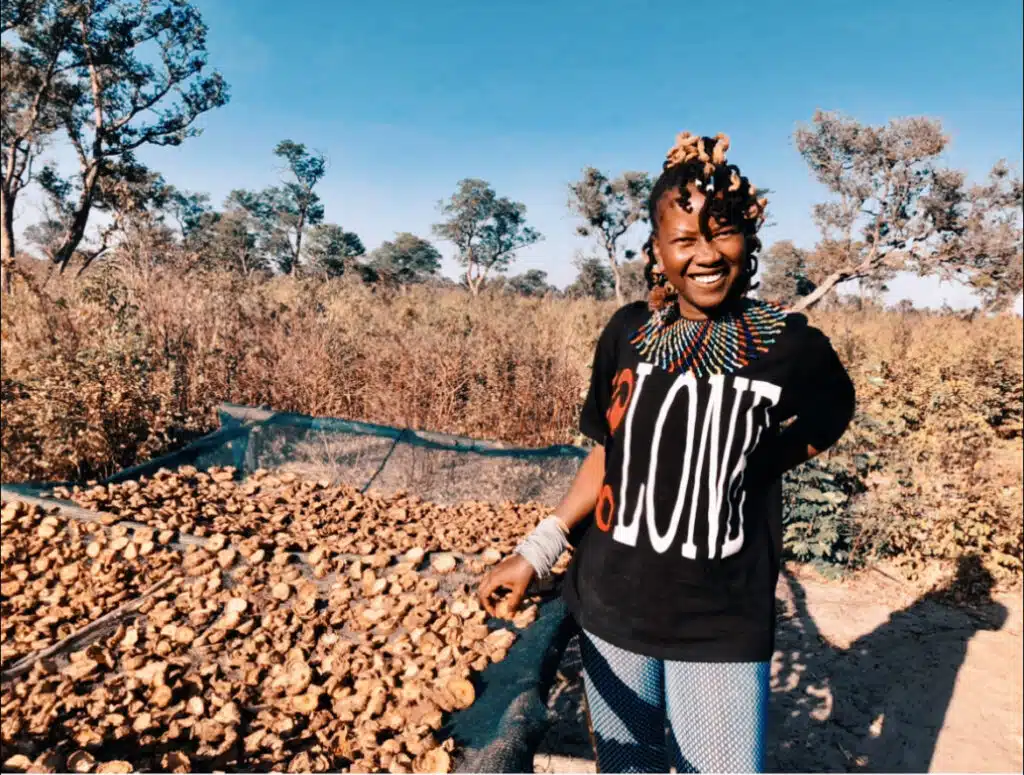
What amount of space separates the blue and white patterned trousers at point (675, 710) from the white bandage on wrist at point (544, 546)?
0.16 metres

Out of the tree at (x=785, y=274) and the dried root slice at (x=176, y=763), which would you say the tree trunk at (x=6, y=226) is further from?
the tree at (x=785, y=274)

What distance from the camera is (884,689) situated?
103 inches

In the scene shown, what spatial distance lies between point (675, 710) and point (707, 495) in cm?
41

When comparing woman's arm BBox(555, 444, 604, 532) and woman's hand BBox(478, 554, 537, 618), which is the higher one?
woman's arm BBox(555, 444, 604, 532)

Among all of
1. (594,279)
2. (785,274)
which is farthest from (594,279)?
(785,274)

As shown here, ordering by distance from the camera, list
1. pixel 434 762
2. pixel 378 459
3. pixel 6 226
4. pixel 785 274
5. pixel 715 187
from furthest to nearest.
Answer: pixel 785 274, pixel 6 226, pixel 378 459, pixel 434 762, pixel 715 187

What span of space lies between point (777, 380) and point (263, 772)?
5.69ft

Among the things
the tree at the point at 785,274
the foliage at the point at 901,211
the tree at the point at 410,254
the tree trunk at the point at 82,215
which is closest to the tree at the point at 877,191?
the foliage at the point at 901,211

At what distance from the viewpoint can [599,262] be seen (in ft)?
88.6

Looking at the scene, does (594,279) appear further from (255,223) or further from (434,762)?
(434,762)

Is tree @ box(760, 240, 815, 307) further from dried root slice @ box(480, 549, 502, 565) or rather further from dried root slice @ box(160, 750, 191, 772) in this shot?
dried root slice @ box(160, 750, 191, 772)

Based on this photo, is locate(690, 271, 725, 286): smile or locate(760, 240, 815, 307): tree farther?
locate(760, 240, 815, 307): tree

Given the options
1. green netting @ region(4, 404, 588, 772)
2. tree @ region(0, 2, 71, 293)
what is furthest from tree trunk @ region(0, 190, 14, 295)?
green netting @ region(4, 404, 588, 772)

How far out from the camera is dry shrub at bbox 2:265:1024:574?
3773mm
